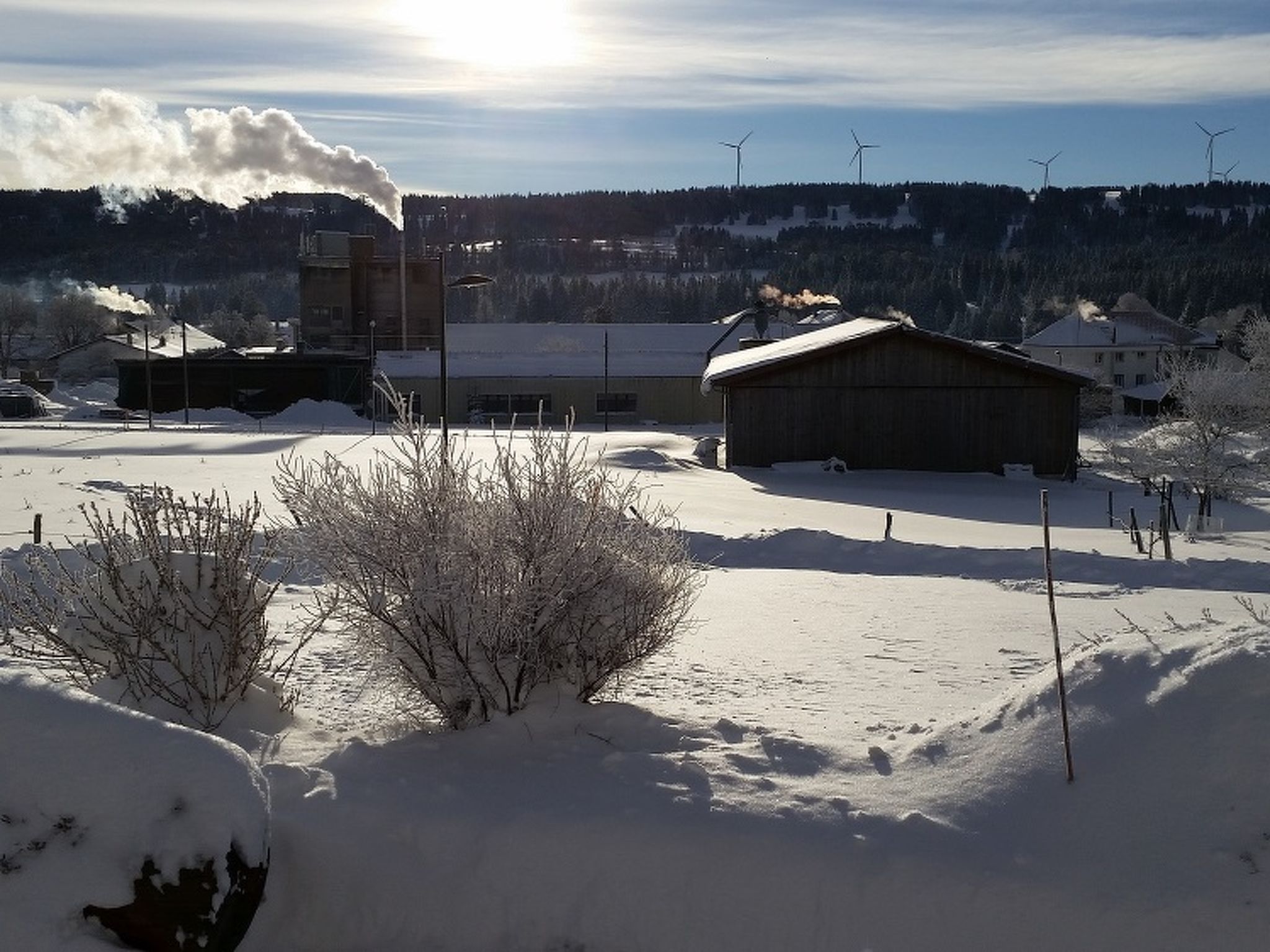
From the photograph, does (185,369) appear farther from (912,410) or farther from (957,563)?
(957,563)

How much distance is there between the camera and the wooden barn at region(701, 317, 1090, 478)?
3344 cm

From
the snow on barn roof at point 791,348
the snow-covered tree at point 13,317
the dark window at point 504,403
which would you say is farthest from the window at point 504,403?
the snow-covered tree at point 13,317

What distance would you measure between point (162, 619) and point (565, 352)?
176ft

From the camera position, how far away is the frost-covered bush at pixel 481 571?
27.7 ft

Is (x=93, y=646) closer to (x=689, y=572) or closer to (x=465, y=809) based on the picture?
(x=465, y=809)

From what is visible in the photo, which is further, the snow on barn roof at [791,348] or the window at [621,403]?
the window at [621,403]

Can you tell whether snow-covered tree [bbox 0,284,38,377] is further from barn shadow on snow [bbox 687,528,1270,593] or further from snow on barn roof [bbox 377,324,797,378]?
barn shadow on snow [bbox 687,528,1270,593]

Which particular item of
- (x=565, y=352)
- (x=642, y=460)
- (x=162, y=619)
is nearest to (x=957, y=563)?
(x=162, y=619)

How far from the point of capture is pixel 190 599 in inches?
349

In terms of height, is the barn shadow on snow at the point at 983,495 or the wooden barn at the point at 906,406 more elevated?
the wooden barn at the point at 906,406

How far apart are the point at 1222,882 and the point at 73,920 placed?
5.83 m

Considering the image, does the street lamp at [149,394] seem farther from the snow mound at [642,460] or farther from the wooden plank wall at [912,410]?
the wooden plank wall at [912,410]

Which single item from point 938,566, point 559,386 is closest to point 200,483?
point 938,566

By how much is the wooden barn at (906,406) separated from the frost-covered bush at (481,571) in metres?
25.1
